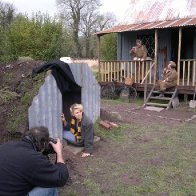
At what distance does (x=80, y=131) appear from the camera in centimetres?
611

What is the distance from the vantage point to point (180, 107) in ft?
38.0

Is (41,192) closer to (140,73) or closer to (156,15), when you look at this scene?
(140,73)

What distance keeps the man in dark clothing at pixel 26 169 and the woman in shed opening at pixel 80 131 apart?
274cm

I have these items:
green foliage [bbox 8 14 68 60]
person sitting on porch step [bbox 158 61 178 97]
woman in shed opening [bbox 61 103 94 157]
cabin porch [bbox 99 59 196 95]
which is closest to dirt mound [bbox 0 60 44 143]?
woman in shed opening [bbox 61 103 94 157]

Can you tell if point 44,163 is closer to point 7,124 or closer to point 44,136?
point 44,136

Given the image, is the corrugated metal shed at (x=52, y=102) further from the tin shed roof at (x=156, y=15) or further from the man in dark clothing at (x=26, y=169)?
the tin shed roof at (x=156, y=15)

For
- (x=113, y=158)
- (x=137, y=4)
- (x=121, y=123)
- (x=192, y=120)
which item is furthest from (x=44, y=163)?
(x=137, y=4)

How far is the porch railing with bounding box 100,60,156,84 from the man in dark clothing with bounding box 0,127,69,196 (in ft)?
32.5

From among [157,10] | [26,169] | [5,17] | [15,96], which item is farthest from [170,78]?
[5,17]

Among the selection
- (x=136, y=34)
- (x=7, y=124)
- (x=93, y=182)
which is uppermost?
(x=136, y=34)

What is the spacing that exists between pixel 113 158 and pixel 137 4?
11653 mm

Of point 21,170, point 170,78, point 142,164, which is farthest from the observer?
point 170,78

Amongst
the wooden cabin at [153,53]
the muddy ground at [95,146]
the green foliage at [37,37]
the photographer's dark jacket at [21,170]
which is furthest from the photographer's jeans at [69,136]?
the wooden cabin at [153,53]

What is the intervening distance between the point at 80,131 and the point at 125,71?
8.09 meters
